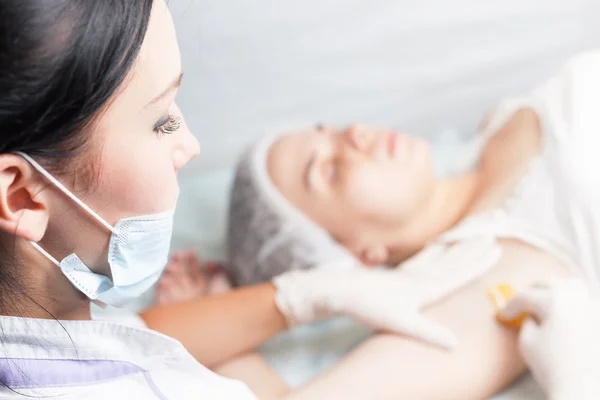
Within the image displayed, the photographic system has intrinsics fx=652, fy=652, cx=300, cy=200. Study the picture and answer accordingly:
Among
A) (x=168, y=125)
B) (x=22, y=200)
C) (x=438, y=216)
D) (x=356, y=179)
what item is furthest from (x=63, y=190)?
(x=438, y=216)

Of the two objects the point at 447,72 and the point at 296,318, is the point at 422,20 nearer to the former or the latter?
the point at 447,72

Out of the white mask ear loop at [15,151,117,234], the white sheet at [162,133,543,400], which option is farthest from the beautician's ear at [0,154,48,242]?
the white sheet at [162,133,543,400]

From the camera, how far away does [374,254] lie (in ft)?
5.13

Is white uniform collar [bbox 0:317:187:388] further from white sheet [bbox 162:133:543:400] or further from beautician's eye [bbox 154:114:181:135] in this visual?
white sheet [bbox 162:133:543:400]

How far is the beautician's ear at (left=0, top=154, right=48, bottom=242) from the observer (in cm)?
73

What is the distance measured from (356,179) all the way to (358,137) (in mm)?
113

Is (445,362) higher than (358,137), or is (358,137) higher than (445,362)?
(358,137)

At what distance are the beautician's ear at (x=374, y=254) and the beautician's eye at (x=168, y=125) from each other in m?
0.81

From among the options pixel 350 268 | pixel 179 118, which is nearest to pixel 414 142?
pixel 350 268

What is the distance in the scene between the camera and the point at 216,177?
1.87 m

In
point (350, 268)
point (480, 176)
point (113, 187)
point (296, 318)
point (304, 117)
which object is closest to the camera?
point (113, 187)

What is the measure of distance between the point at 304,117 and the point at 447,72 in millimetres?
402

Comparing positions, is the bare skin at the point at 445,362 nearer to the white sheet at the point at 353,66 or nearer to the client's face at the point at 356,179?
the client's face at the point at 356,179

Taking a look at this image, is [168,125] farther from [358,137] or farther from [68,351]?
[358,137]
